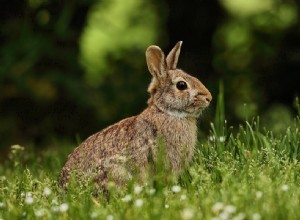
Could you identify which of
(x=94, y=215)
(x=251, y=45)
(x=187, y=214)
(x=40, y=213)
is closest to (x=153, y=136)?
(x=40, y=213)

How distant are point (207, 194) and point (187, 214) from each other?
770 mm

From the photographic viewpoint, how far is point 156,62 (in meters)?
6.32

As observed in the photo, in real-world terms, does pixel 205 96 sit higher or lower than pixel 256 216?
higher

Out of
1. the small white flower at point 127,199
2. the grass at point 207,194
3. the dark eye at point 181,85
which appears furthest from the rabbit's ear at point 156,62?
the small white flower at point 127,199

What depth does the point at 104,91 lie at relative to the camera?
968cm

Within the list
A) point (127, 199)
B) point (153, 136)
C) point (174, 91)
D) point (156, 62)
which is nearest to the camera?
point (127, 199)

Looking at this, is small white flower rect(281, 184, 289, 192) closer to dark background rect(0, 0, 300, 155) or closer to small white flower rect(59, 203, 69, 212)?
small white flower rect(59, 203, 69, 212)

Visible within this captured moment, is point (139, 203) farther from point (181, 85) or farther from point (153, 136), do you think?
point (181, 85)

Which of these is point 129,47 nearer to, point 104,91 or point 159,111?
point 104,91

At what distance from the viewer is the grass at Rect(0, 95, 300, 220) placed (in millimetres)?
4453

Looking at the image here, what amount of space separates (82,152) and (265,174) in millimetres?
1430

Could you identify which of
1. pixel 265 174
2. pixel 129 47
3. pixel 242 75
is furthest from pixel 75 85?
pixel 265 174

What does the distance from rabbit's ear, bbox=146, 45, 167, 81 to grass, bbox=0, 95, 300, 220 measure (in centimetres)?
66

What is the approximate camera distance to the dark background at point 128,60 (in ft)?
31.1
